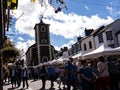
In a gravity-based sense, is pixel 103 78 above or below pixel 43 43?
below

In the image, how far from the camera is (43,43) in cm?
8556

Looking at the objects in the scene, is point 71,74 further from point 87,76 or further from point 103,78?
point 87,76

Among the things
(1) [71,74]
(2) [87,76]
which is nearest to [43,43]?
(1) [71,74]

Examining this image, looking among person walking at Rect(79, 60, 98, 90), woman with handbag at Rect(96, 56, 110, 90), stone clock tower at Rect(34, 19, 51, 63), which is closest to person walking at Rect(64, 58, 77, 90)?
woman with handbag at Rect(96, 56, 110, 90)

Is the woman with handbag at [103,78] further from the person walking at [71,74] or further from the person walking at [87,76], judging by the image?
the person walking at [71,74]

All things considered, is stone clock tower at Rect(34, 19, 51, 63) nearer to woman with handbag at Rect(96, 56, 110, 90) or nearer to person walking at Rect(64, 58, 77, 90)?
person walking at Rect(64, 58, 77, 90)

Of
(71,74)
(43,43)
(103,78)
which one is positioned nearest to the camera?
(103,78)

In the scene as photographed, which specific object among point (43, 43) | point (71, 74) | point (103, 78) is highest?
point (43, 43)

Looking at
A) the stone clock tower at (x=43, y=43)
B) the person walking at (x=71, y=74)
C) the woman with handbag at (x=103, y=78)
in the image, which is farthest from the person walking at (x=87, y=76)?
the stone clock tower at (x=43, y=43)

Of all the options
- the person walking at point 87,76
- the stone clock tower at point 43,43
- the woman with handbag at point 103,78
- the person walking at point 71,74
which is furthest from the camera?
the stone clock tower at point 43,43

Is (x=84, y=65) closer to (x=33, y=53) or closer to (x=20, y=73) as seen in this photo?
(x=20, y=73)

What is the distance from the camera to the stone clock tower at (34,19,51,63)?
84.8 m

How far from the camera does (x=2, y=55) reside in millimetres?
9016

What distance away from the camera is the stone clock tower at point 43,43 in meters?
84.8
